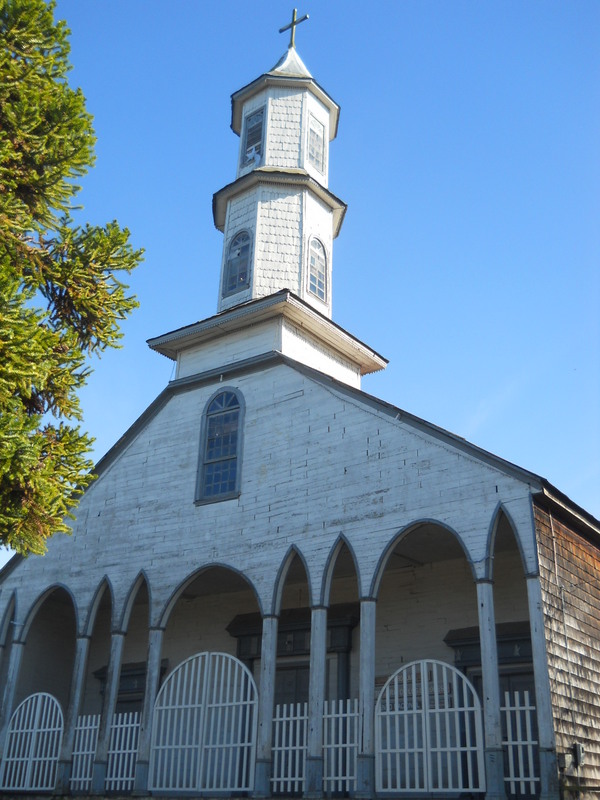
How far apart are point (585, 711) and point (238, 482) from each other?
7490 millimetres

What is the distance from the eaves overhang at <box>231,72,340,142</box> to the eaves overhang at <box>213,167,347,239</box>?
106 inches

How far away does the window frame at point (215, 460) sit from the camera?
17.6 m

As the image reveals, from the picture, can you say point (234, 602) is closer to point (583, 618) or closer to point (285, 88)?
point (583, 618)

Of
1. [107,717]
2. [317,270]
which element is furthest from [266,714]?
[317,270]

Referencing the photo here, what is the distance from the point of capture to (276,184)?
21.9 meters

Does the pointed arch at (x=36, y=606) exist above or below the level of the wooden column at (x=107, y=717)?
above

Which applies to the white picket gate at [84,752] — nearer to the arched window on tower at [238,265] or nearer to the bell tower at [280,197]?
the bell tower at [280,197]

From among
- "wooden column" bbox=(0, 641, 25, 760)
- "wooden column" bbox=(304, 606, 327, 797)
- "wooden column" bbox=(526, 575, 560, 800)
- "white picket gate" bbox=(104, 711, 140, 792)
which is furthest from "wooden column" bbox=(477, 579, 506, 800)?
"wooden column" bbox=(0, 641, 25, 760)

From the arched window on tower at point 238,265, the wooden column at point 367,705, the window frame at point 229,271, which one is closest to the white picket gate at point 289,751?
the wooden column at point 367,705

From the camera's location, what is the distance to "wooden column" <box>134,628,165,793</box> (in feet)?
52.6

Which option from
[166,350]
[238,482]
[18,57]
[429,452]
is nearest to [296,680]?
→ [238,482]

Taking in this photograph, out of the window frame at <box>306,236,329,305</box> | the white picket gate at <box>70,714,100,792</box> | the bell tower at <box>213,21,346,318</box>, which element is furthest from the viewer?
the window frame at <box>306,236,329,305</box>

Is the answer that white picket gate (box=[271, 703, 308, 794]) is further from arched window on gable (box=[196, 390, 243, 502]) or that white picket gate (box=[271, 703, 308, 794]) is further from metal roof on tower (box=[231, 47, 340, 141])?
metal roof on tower (box=[231, 47, 340, 141])

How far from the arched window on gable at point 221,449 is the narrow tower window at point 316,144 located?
7543 millimetres
